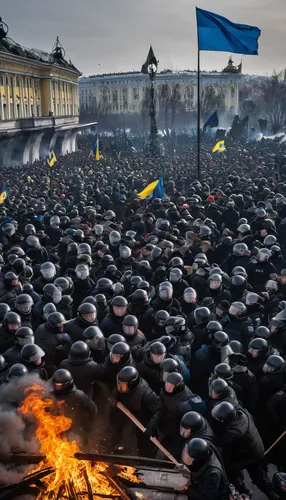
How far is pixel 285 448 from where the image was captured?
582cm

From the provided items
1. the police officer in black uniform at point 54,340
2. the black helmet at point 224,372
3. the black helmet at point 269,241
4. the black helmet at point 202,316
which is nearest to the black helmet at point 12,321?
the police officer in black uniform at point 54,340

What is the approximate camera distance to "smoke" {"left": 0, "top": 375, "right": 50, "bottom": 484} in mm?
4831

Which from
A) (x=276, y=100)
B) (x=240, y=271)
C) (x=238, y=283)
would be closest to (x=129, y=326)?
(x=238, y=283)

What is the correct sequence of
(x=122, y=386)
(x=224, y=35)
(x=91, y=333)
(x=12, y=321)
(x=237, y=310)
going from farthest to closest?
(x=224, y=35)
(x=237, y=310)
(x=12, y=321)
(x=91, y=333)
(x=122, y=386)

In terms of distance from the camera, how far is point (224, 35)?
16.8 metres

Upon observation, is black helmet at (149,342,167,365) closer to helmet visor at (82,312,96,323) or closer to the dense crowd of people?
the dense crowd of people

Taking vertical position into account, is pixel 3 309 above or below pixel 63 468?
above

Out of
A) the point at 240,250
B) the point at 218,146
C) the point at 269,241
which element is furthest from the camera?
the point at 218,146

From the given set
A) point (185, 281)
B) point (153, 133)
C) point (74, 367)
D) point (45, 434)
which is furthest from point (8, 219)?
point (153, 133)

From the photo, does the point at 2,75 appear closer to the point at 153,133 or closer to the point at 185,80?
the point at 153,133

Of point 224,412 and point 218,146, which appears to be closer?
point 224,412

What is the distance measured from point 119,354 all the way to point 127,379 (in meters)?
0.52

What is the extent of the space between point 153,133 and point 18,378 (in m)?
31.2

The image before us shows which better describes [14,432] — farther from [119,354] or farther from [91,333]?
[91,333]
